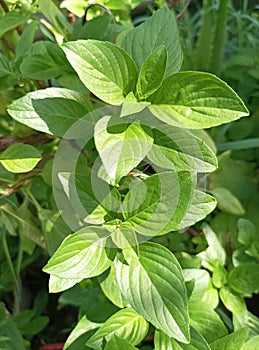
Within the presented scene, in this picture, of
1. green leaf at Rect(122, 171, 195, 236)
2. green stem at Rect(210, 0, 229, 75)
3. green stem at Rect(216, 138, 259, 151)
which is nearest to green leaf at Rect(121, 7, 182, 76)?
green leaf at Rect(122, 171, 195, 236)

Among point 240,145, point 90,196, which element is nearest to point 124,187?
A: point 90,196

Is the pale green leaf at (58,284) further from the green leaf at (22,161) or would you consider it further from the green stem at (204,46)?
the green stem at (204,46)

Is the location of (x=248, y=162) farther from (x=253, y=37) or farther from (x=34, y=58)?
(x=34, y=58)

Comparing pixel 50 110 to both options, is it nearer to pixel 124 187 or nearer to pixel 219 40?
pixel 124 187

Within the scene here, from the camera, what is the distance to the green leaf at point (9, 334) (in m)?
0.70

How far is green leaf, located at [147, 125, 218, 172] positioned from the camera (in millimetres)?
411

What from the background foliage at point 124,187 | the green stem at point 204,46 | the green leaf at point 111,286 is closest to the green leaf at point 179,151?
the background foliage at point 124,187

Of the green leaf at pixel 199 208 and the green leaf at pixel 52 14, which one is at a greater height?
the green leaf at pixel 52 14

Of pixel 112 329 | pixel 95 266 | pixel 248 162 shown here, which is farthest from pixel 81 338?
pixel 248 162

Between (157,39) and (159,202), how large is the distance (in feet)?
0.51

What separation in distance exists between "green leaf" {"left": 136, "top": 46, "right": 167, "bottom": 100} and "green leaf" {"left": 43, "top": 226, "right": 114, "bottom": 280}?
0.39 feet

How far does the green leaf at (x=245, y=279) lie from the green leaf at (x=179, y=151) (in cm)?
23

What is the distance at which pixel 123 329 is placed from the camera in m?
0.49

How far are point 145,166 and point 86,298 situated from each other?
0.24 m
